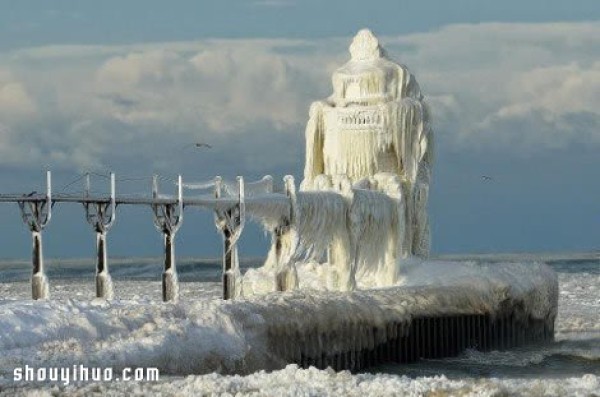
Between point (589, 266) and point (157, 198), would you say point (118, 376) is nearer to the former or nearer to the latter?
point (157, 198)

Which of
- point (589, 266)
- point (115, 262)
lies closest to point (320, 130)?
point (589, 266)

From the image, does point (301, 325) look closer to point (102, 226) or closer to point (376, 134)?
point (102, 226)

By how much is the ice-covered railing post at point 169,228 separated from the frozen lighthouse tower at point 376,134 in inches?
291

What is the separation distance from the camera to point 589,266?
90312mm

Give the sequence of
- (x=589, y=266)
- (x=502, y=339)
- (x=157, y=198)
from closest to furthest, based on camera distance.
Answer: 1. (x=157, y=198)
2. (x=502, y=339)
3. (x=589, y=266)

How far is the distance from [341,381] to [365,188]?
56.8 ft

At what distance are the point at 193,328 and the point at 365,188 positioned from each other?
13886 mm

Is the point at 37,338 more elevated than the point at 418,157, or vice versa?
the point at 418,157

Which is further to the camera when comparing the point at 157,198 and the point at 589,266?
the point at 589,266

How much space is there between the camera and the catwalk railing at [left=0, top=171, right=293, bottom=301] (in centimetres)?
2498

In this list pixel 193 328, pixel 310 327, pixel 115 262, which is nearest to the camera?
pixel 193 328

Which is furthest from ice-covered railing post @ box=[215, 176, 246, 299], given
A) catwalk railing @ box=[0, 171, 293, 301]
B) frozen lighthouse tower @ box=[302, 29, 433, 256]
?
frozen lighthouse tower @ box=[302, 29, 433, 256]

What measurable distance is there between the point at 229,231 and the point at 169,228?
170cm

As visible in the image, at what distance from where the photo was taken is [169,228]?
27656 millimetres
